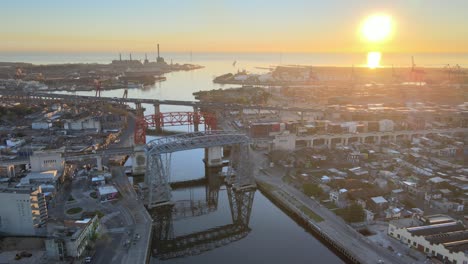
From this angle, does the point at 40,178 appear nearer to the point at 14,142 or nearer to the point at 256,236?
the point at 14,142

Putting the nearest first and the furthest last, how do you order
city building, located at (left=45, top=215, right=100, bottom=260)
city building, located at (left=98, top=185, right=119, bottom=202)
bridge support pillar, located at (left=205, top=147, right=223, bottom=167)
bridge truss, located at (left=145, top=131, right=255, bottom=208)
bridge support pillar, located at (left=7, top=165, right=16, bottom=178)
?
city building, located at (left=45, top=215, right=100, bottom=260)
city building, located at (left=98, top=185, right=119, bottom=202)
bridge truss, located at (left=145, top=131, right=255, bottom=208)
bridge support pillar, located at (left=7, top=165, right=16, bottom=178)
bridge support pillar, located at (left=205, top=147, right=223, bottom=167)

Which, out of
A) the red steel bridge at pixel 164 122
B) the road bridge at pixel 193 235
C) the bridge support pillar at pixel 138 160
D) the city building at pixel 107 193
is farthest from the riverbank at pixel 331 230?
the red steel bridge at pixel 164 122

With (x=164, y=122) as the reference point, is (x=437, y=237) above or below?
below

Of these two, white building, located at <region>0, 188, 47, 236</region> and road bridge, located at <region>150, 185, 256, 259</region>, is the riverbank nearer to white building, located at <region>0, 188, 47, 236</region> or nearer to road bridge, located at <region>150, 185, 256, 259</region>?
road bridge, located at <region>150, 185, 256, 259</region>

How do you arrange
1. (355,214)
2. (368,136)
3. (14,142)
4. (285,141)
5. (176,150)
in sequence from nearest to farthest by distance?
(355,214) → (176,150) → (285,141) → (14,142) → (368,136)

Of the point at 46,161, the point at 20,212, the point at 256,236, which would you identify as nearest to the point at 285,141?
the point at 256,236

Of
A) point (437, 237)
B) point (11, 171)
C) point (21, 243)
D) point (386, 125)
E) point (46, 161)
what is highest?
point (386, 125)

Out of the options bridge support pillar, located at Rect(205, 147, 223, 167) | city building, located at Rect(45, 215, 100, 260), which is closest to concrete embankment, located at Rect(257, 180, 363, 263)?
bridge support pillar, located at Rect(205, 147, 223, 167)
